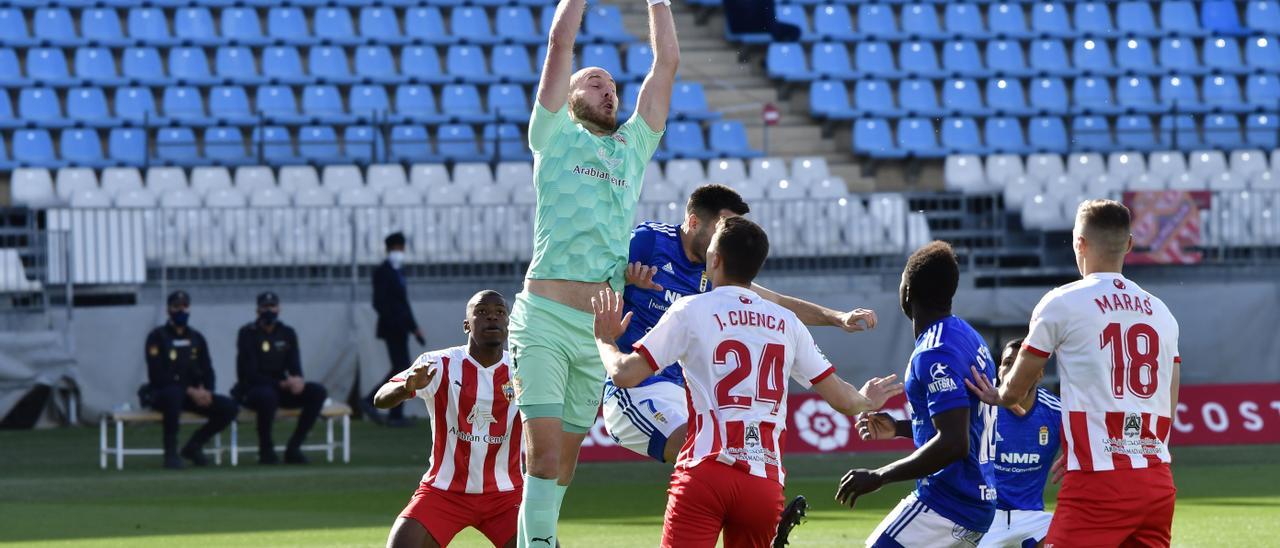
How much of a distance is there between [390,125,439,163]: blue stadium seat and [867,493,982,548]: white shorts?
15.9 meters

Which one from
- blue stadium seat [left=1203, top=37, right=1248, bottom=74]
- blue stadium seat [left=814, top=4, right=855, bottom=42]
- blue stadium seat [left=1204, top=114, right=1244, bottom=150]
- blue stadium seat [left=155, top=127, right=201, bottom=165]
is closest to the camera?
blue stadium seat [left=155, top=127, right=201, bottom=165]

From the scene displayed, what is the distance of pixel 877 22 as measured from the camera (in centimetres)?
2511

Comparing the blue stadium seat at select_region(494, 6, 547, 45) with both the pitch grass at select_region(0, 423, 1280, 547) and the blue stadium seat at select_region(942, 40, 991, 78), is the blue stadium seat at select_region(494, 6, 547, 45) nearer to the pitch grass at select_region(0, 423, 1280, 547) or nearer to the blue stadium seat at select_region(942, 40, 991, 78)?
the blue stadium seat at select_region(942, 40, 991, 78)

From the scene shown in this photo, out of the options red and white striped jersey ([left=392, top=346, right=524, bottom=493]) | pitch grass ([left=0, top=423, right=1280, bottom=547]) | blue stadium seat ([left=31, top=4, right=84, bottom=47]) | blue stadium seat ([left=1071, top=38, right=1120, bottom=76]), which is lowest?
pitch grass ([left=0, top=423, right=1280, bottom=547])

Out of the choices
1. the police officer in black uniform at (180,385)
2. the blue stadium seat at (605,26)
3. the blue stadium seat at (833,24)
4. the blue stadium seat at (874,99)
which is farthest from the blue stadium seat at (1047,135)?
the police officer in black uniform at (180,385)

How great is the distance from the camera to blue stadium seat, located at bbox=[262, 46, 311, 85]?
22.7 meters

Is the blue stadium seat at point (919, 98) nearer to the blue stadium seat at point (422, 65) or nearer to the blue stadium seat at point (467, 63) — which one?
the blue stadium seat at point (467, 63)

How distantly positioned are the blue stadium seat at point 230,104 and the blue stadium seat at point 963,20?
9828 mm

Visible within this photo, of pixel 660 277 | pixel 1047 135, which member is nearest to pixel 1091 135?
pixel 1047 135

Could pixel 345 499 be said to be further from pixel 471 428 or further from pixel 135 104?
pixel 135 104

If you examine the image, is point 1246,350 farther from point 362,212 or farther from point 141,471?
point 141,471

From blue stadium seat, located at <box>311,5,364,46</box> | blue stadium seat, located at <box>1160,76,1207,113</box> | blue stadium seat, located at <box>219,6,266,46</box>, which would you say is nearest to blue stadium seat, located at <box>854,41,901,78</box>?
blue stadium seat, located at <box>1160,76,1207,113</box>

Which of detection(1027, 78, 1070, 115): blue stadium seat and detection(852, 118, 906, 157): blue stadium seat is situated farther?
detection(1027, 78, 1070, 115): blue stadium seat

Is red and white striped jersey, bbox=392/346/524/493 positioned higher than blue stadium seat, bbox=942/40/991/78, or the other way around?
A: blue stadium seat, bbox=942/40/991/78
